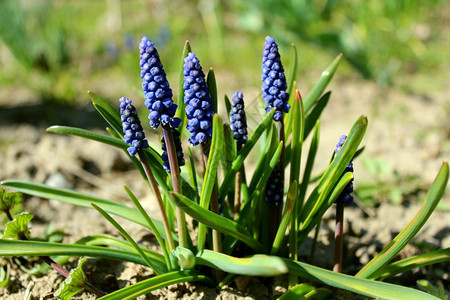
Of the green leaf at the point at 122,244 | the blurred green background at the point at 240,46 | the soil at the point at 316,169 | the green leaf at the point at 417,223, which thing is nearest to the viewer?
the green leaf at the point at 417,223

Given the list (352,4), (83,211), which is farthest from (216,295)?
(352,4)

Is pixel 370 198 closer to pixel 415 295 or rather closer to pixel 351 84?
pixel 415 295

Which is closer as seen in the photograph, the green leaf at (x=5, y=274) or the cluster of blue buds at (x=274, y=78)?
the cluster of blue buds at (x=274, y=78)

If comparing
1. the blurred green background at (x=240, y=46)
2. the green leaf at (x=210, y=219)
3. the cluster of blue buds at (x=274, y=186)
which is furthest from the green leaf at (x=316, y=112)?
the blurred green background at (x=240, y=46)

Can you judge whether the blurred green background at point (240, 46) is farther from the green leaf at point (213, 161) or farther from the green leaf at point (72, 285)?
the green leaf at point (213, 161)

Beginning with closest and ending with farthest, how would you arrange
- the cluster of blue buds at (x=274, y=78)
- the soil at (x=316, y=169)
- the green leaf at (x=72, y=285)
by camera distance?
the cluster of blue buds at (x=274, y=78) < the green leaf at (x=72, y=285) < the soil at (x=316, y=169)

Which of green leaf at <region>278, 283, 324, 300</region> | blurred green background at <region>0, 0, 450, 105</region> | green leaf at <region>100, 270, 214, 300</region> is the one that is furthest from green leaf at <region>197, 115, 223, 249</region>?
blurred green background at <region>0, 0, 450, 105</region>

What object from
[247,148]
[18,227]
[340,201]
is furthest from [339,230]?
[18,227]
